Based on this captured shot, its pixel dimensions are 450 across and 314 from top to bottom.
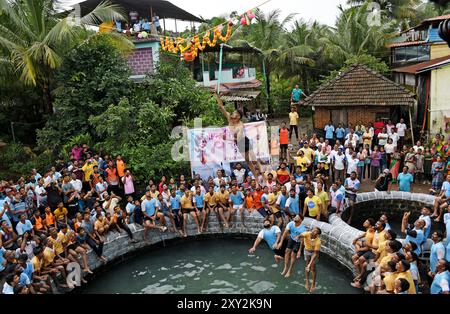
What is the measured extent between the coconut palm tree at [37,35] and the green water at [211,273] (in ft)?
30.7

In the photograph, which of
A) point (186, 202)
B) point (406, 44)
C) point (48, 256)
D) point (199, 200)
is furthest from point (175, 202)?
point (406, 44)

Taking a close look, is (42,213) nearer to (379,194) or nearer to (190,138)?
(190,138)

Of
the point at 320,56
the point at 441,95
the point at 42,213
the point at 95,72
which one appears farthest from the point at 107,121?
the point at 320,56

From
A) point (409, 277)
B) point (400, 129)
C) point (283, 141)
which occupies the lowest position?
point (409, 277)

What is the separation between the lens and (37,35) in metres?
18.6

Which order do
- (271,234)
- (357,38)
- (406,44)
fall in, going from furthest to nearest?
(357,38), (406,44), (271,234)

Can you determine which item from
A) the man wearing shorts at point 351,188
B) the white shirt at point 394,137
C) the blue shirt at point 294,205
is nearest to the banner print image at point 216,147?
the blue shirt at point 294,205

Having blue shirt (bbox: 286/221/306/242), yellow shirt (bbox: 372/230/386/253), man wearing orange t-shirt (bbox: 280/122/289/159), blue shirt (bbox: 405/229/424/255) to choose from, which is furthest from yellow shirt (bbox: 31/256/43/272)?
man wearing orange t-shirt (bbox: 280/122/289/159)

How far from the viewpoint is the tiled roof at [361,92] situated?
18.9m

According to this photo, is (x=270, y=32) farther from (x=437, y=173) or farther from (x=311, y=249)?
(x=311, y=249)

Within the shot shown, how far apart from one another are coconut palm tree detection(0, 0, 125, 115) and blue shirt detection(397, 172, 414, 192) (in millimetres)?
13847

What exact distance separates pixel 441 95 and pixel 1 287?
59.2ft

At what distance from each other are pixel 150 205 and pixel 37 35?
34.6ft

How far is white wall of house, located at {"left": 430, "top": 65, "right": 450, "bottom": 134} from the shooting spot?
18.5 meters
